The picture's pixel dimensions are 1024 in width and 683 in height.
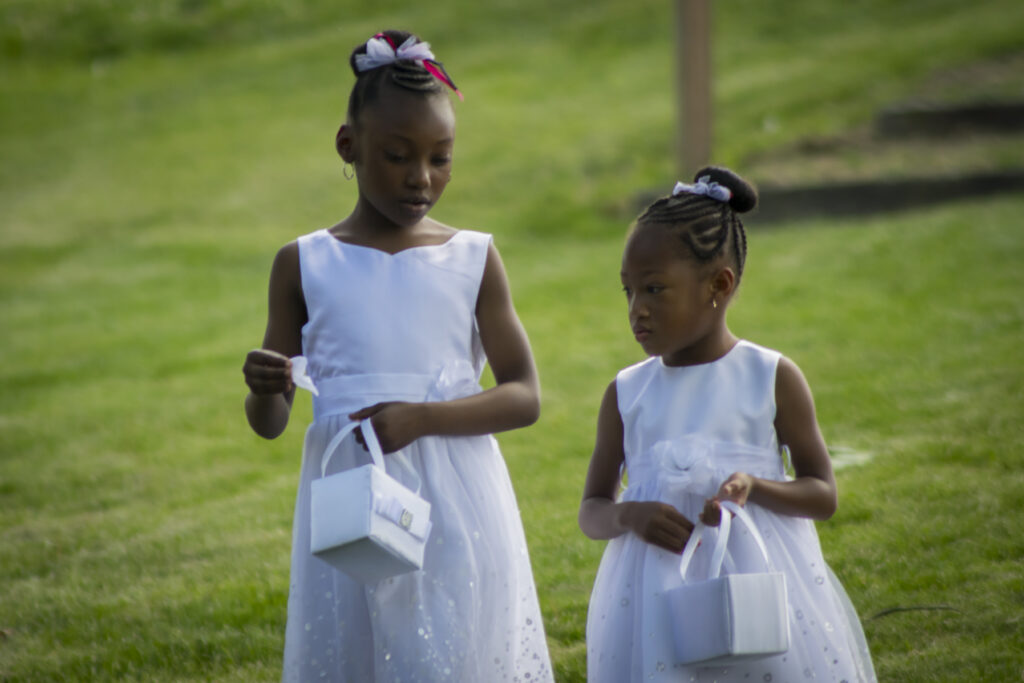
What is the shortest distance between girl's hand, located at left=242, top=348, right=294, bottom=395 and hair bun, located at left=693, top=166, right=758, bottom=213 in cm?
101

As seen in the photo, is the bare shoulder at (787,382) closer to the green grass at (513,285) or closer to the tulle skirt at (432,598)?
the tulle skirt at (432,598)

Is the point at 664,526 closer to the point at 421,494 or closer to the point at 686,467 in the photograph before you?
the point at 686,467

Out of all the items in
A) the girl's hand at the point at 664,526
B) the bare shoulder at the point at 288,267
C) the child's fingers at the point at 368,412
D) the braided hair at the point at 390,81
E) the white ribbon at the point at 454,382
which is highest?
the braided hair at the point at 390,81

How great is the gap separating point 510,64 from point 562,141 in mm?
3414

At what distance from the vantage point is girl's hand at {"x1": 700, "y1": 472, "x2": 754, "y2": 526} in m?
2.35

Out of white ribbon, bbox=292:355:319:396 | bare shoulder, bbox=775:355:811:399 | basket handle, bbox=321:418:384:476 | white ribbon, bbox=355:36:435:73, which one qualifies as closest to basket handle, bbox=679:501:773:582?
bare shoulder, bbox=775:355:811:399

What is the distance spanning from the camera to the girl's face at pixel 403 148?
8.55ft

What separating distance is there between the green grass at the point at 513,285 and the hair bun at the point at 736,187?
1392 millimetres

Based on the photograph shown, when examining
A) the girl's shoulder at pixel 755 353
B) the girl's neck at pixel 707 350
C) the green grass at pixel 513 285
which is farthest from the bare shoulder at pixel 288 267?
the green grass at pixel 513 285

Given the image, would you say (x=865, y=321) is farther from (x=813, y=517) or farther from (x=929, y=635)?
(x=813, y=517)

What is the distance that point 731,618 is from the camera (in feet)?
7.20

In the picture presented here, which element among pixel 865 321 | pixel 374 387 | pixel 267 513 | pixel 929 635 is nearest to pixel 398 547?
pixel 374 387

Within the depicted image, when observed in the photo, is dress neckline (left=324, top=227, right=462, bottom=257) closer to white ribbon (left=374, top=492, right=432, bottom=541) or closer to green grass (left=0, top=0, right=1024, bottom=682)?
white ribbon (left=374, top=492, right=432, bottom=541)

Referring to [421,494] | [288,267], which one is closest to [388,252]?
[288,267]
